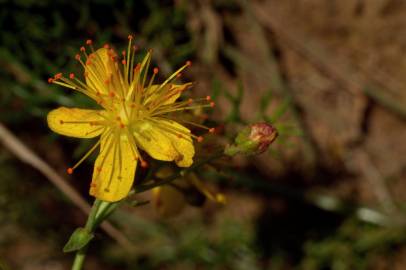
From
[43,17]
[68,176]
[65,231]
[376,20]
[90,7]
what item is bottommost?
[65,231]

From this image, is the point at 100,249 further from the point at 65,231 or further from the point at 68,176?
the point at 68,176

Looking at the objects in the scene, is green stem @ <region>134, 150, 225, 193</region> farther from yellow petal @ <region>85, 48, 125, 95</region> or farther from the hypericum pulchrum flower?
yellow petal @ <region>85, 48, 125, 95</region>

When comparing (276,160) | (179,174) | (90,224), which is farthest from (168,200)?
(276,160)

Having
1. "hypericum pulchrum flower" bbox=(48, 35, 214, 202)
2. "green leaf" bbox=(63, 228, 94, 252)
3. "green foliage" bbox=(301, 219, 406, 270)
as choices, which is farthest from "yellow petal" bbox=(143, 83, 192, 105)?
"green foliage" bbox=(301, 219, 406, 270)

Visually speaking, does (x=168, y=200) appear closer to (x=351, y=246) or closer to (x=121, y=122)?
(x=121, y=122)

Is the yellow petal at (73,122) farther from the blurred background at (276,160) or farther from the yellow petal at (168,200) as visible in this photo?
the blurred background at (276,160)

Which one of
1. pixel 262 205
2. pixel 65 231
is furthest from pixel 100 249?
pixel 262 205

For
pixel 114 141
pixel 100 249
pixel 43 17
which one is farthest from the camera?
pixel 100 249

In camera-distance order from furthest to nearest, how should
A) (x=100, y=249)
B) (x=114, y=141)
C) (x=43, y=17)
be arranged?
(x=100, y=249) < (x=43, y=17) < (x=114, y=141)
